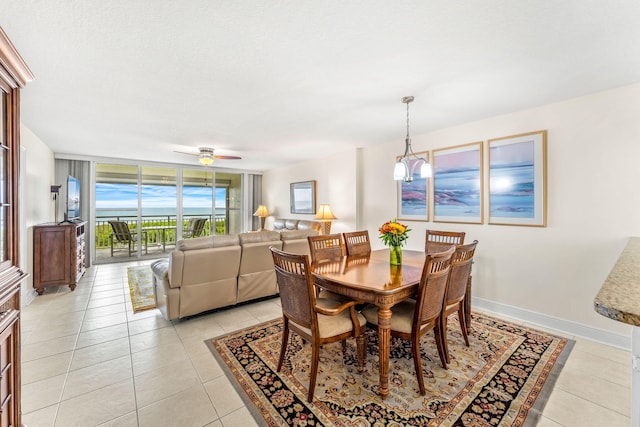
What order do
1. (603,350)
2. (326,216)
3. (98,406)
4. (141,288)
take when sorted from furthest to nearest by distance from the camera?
(326,216) → (141,288) → (603,350) → (98,406)

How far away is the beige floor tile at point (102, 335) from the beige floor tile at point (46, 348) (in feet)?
0.22

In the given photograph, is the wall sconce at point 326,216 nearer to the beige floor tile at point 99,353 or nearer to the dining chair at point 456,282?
the dining chair at point 456,282

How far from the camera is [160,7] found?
148 cm

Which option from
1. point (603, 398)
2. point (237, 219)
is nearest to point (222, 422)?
point (603, 398)

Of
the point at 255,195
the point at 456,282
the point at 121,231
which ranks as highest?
the point at 255,195

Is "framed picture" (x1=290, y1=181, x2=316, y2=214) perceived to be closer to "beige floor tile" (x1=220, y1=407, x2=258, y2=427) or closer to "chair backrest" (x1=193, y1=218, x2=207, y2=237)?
"chair backrest" (x1=193, y1=218, x2=207, y2=237)

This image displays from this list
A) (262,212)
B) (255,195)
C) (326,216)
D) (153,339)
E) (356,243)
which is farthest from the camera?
(255,195)

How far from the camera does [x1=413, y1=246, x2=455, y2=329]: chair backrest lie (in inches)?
73.0

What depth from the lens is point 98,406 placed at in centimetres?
178

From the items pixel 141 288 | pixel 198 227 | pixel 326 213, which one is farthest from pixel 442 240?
Answer: pixel 198 227

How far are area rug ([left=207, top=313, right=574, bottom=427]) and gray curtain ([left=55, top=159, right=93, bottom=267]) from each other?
207 inches

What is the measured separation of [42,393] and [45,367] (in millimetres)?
402

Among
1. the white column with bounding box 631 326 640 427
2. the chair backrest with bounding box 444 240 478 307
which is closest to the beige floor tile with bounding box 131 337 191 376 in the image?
the chair backrest with bounding box 444 240 478 307

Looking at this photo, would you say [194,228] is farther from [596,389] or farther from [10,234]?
[596,389]
